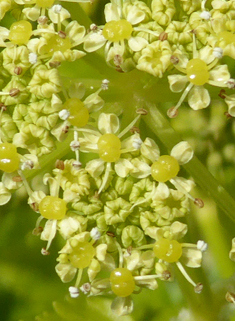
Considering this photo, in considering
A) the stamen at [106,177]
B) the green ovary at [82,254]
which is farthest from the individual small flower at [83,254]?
the stamen at [106,177]

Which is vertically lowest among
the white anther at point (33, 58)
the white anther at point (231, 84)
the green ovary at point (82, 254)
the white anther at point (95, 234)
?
the green ovary at point (82, 254)

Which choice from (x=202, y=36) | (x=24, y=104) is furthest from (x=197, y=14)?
(x=24, y=104)

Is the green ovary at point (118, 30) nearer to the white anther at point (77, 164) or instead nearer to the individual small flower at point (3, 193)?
the white anther at point (77, 164)

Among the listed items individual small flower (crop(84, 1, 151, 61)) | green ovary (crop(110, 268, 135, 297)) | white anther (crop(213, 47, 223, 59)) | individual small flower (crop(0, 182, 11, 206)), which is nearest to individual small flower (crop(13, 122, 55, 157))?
individual small flower (crop(0, 182, 11, 206))

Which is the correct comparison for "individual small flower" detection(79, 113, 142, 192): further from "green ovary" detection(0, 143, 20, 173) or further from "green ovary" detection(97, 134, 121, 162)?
"green ovary" detection(0, 143, 20, 173)

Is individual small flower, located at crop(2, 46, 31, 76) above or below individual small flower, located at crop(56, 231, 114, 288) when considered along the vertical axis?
above

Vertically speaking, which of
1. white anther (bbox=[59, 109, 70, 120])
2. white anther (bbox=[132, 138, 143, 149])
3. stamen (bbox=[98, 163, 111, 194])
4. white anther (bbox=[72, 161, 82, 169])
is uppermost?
white anther (bbox=[59, 109, 70, 120])

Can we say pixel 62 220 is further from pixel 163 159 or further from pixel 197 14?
pixel 197 14
